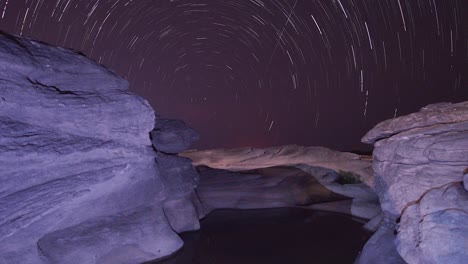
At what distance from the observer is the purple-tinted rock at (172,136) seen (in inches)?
824

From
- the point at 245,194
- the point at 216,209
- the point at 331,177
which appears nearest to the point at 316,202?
the point at 331,177

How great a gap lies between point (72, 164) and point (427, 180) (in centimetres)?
1198

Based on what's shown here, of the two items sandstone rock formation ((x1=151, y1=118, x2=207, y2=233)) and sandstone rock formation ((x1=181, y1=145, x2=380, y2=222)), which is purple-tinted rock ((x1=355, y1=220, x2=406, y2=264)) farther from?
sandstone rock formation ((x1=151, y1=118, x2=207, y2=233))

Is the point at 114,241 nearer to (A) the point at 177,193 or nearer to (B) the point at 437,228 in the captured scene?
(A) the point at 177,193

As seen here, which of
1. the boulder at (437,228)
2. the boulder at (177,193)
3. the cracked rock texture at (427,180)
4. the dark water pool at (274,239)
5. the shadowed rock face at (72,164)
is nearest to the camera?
the boulder at (437,228)

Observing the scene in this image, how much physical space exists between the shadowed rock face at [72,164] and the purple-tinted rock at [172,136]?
6786mm

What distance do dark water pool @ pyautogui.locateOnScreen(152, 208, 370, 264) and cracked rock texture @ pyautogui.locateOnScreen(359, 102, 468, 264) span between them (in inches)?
126

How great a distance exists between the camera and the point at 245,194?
74.2ft

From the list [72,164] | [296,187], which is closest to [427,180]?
[72,164]

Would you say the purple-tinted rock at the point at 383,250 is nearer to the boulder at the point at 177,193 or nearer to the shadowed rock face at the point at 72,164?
the shadowed rock face at the point at 72,164

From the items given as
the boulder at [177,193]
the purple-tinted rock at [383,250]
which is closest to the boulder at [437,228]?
the purple-tinted rock at [383,250]

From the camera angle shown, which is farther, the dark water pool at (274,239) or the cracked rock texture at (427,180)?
the dark water pool at (274,239)

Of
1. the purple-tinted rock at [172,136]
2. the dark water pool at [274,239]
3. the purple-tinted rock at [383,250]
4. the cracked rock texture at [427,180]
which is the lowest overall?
the dark water pool at [274,239]

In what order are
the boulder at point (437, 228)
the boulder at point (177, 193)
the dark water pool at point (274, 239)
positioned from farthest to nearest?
the boulder at point (177, 193)
the dark water pool at point (274, 239)
the boulder at point (437, 228)
